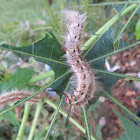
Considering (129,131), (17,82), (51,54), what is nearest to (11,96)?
(17,82)

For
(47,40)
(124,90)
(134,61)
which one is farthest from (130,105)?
(47,40)

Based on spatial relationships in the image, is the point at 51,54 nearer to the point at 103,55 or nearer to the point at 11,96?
the point at 103,55

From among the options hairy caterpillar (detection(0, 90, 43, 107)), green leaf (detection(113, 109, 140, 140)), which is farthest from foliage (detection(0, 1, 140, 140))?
hairy caterpillar (detection(0, 90, 43, 107))

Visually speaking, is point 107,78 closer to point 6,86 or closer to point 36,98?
point 36,98

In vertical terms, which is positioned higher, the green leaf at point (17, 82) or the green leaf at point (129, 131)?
the green leaf at point (17, 82)

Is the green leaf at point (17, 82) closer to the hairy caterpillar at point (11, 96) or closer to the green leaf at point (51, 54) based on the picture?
the hairy caterpillar at point (11, 96)

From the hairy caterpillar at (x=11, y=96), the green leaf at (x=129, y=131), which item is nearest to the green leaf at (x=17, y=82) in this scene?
the hairy caterpillar at (x=11, y=96)
